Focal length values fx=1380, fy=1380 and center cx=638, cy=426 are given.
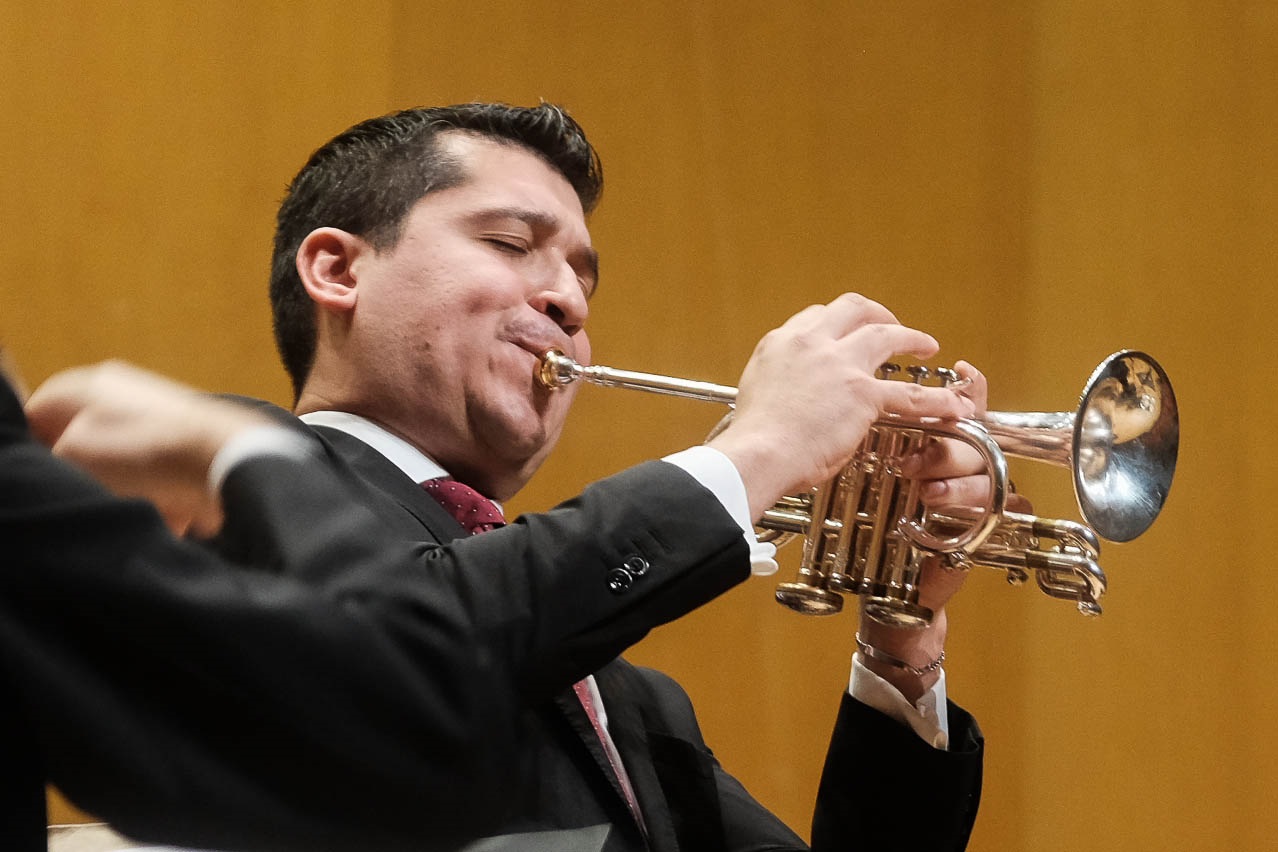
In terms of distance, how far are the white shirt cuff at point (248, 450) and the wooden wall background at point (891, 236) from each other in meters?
0.91

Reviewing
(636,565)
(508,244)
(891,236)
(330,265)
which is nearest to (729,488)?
(636,565)

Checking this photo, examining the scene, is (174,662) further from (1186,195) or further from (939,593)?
(1186,195)

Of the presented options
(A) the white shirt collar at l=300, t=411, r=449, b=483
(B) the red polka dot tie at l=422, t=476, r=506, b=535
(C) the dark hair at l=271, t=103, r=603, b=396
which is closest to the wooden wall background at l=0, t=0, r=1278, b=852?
(C) the dark hair at l=271, t=103, r=603, b=396

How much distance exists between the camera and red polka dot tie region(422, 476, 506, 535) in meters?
1.30

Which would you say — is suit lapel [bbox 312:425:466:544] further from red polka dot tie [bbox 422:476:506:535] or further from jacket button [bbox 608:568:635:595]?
jacket button [bbox 608:568:635:595]

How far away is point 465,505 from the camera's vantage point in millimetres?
1310

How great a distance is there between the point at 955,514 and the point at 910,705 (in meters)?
0.22

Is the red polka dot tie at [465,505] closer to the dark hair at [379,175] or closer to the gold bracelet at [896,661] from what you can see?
the dark hair at [379,175]

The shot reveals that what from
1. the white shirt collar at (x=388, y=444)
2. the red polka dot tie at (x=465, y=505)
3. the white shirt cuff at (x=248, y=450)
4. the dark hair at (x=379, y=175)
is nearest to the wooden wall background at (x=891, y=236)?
the dark hair at (x=379, y=175)

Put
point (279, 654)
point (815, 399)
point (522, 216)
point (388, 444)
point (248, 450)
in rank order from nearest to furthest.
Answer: point (279, 654), point (248, 450), point (815, 399), point (388, 444), point (522, 216)

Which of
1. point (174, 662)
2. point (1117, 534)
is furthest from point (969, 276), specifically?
point (174, 662)

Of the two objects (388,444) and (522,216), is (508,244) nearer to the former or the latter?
(522,216)

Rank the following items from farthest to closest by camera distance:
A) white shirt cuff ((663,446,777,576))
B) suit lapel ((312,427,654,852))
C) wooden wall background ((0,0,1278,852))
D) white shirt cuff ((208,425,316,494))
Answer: wooden wall background ((0,0,1278,852)) → suit lapel ((312,427,654,852)) → white shirt cuff ((663,446,777,576)) → white shirt cuff ((208,425,316,494))

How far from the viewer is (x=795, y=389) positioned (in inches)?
44.9
